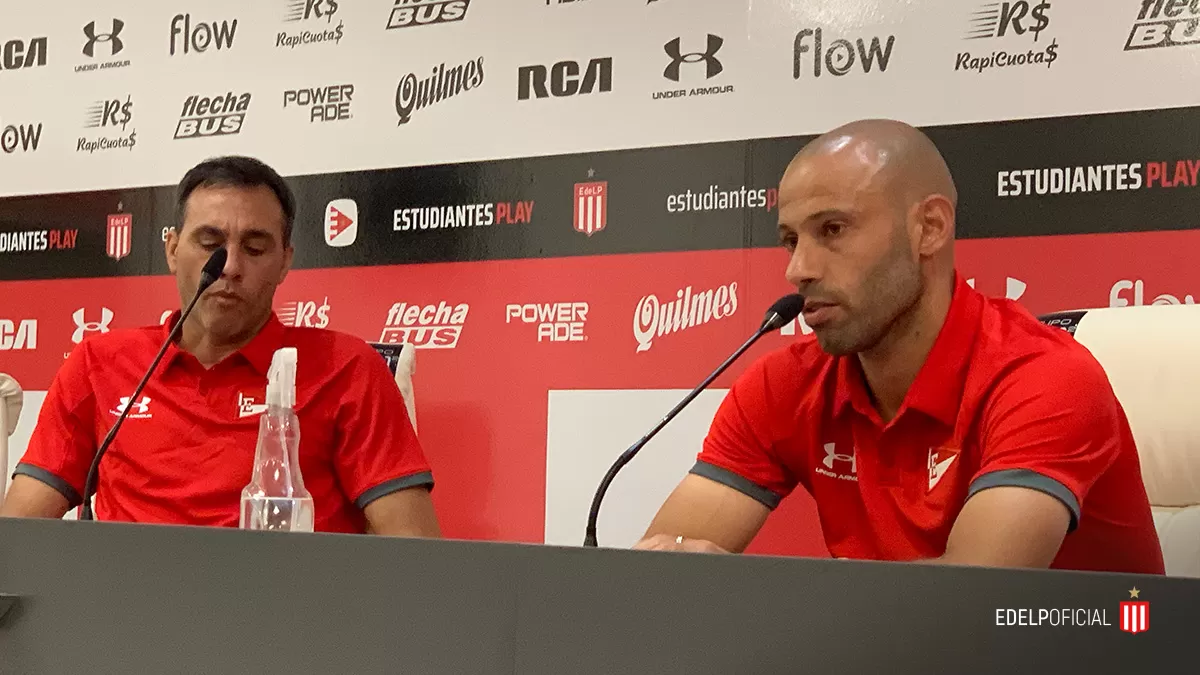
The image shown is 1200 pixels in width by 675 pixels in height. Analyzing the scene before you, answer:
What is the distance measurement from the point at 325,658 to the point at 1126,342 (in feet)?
3.99

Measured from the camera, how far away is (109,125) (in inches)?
136

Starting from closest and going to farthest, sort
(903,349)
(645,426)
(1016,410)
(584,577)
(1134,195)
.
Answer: (584,577) < (1016,410) < (903,349) < (1134,195) < (645,426)

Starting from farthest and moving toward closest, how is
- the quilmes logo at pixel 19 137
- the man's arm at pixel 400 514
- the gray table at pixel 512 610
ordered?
1. the quilmes logo at pixel 19 137
2. the man's arm at pixel 400 514
3. the gray table at pixel 512 610

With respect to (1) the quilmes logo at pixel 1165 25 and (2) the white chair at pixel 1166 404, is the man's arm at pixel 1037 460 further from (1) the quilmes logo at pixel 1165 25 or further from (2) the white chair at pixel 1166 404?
(1) the quilmes logo at pixel 1165 25

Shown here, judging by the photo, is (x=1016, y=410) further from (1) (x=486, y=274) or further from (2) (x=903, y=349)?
(1) (x=486, y=274)

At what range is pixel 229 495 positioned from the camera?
1.95 m

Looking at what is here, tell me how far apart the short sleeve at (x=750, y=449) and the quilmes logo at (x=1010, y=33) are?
112 centimetres

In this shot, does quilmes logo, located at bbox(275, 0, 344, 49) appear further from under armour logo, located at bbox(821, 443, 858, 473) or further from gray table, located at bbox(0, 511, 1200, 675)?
gray table, located at bbox(0, 511, 1200, 675)

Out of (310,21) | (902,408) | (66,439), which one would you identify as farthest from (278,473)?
(310,21)

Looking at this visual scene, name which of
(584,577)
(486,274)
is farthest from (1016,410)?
(486,274)

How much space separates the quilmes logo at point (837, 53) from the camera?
261cm

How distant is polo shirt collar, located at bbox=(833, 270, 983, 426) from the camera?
1512 mm

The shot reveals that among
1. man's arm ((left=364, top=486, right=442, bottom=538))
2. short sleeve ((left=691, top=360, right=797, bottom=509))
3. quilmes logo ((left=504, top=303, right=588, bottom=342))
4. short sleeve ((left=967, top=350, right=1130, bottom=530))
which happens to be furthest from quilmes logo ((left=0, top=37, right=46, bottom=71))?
short sleeve ((left=967, top=350, right=1130, bottom=530))

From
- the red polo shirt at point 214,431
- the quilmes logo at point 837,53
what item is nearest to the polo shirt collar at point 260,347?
the red polo shirt at point 214,431
